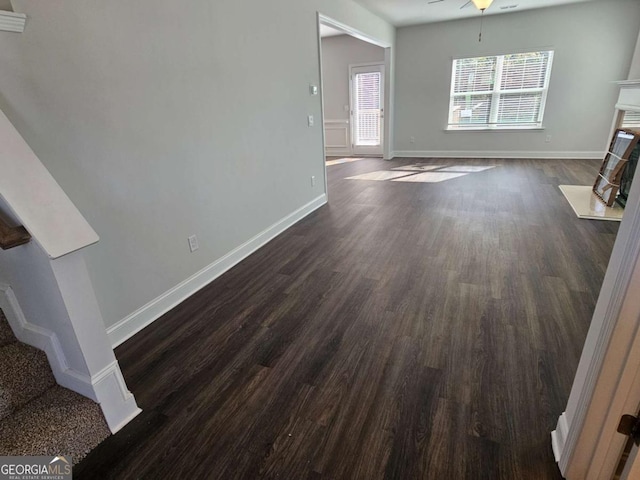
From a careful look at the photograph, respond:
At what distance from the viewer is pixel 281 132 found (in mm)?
3592

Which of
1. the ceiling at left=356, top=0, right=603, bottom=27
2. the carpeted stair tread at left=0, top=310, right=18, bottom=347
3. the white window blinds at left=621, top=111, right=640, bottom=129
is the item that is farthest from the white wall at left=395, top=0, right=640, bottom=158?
the carpeted stair tread at left=0, top=310, right=18, bottom=347

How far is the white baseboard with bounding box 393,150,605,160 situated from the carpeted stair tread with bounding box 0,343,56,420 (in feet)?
25.1

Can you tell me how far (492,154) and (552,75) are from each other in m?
1.66

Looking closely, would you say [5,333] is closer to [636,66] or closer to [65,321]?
[65,321]

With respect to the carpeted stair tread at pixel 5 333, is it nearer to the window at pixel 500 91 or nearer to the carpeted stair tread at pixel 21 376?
the carpeted stair tread at pixel 21 376

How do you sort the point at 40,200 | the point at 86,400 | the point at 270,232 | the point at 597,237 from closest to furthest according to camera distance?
the point at 40,200 < the point at 86,400 < the point at 597,237 < the point at 270,232

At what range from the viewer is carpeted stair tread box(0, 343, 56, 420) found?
4.55 ft

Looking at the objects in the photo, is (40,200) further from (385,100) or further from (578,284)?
(385,100)

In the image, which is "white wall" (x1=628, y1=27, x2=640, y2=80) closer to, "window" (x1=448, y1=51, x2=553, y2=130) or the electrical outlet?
"window" (x1=448, y1=51, x2=553, y2=130)

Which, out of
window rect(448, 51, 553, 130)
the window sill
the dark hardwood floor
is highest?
window rect(448, 51, 553, 130)

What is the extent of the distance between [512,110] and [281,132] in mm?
5644

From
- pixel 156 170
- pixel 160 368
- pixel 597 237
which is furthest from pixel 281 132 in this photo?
pixel 597 237

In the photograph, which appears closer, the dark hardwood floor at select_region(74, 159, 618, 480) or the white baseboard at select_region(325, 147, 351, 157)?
the dark hardwood floor at select_region(74, 159, 618, 480)

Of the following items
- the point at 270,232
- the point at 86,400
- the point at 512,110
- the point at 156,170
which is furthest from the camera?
the point at 512,110
